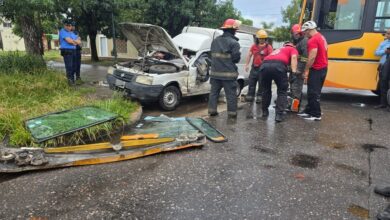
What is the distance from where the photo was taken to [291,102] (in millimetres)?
6711

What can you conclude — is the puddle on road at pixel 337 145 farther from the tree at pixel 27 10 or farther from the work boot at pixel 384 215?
the tree at pixel 27 10

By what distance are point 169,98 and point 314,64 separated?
301 cm

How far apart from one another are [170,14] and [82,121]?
11.4 m

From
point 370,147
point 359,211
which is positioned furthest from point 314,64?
point 359,211

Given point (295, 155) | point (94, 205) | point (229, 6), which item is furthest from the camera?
point (229, 6)

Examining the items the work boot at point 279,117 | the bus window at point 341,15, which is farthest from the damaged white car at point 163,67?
the bus window at point 341,15

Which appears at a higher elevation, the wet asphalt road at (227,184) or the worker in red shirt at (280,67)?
the worker in red shirt at (280,67)

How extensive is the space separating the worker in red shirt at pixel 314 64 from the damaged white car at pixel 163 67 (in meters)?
2.38

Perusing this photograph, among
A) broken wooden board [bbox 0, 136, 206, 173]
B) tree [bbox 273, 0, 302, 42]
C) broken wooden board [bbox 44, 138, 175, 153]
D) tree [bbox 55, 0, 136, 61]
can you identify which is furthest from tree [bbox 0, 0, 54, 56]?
tree [bbox 273, 0, 302, 42]

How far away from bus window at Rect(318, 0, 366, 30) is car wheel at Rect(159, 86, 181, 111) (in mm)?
3799

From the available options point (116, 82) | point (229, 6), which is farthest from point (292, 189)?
point (229, 6)

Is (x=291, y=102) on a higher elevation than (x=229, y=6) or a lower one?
lower

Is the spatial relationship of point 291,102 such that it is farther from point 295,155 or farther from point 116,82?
point 116,82

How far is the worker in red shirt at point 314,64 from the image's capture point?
5.64 metres
